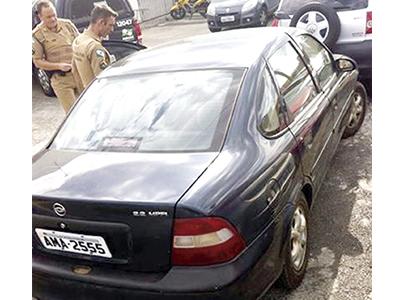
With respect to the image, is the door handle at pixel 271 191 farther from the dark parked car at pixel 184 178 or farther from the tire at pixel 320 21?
the tire at pixel 320 21

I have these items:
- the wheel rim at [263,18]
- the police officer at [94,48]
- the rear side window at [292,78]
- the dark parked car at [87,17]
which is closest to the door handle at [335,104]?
the rear side window at [292,78]

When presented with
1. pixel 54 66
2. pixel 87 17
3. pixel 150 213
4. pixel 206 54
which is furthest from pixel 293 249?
pixel 87 17

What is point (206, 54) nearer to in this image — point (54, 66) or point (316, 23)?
point (54, 66)

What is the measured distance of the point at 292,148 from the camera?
2.56 metres

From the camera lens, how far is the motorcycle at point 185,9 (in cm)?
1803

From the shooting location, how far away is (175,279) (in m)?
1.95

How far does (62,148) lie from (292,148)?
136cm

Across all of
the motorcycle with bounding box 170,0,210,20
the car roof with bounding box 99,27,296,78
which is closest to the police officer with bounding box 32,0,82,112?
the car roof with bounding box 99,27,296,78

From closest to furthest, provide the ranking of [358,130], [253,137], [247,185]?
[247,185], [253,137], [358,130]

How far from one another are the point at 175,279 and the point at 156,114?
39.0 inches

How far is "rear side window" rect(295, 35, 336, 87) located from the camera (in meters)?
3.54

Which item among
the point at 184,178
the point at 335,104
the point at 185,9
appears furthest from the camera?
the point at 185,9
